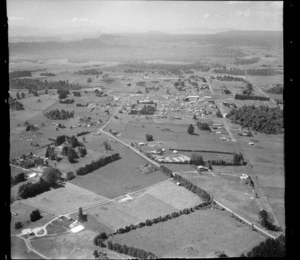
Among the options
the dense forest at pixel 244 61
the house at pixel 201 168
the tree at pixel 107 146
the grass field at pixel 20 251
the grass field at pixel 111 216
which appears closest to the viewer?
the grass field at pixel 20 251

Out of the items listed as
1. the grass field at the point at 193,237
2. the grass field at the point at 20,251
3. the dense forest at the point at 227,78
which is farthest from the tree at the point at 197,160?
the dense forest at the point at 227,78

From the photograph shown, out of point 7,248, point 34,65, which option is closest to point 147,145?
point 7,248

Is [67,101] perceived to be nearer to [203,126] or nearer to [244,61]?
[203,126]

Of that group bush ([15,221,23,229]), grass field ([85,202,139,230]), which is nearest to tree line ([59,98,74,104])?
grass field ([85,202,139,230])

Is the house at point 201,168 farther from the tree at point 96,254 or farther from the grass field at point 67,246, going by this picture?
the tree at point 96,254
